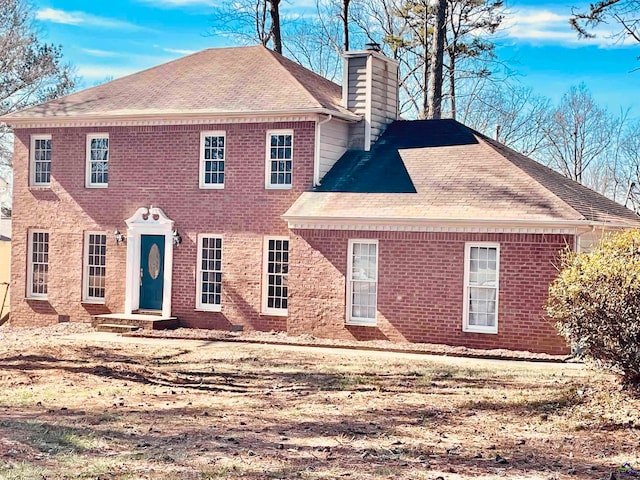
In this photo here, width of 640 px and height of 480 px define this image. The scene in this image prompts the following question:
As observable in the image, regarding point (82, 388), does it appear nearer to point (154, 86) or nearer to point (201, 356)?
point (201, 356)

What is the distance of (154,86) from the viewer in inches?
1001

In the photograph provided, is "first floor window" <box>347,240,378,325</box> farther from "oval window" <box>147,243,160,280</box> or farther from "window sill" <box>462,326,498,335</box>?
"oval window" <box>147,243,160,280</box>

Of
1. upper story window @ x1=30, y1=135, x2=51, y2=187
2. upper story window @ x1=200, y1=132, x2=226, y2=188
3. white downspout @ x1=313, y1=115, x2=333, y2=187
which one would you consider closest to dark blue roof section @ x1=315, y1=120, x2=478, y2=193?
white downspout @ x1=313, y1=115, x2=333, y2=187

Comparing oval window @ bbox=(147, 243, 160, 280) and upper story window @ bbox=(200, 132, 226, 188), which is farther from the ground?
upper story window @ bbox=(200, 132, 226, 188)

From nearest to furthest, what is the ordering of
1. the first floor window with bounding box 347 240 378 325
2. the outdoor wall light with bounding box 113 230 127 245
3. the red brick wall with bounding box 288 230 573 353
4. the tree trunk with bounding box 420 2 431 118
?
the red brick wall with bounding box 288 230 573 353 < the first floor window with bounding box 347 240 378 325 < the outdoor wall light with bounding box 113 230 127 245 < the tree trunk with bounding box 420 2 431 118

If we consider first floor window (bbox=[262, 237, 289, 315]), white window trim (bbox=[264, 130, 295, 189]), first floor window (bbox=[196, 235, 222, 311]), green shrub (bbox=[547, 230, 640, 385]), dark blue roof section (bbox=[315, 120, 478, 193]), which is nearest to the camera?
green shrub (bbox=[547, 230, 640, 385])

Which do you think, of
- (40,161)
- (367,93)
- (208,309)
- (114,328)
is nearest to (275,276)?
(208,309)

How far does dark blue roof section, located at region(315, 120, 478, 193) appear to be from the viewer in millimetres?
21688

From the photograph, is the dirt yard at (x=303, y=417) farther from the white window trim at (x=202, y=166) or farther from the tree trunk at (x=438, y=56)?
the tree trunk at (x=438, y=56)

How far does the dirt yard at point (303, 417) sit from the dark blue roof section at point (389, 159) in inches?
204

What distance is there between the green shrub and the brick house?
548 cm

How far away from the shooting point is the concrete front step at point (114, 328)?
74.1 ft

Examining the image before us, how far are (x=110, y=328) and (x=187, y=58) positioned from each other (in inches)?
349

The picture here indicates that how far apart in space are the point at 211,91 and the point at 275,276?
216 inches
